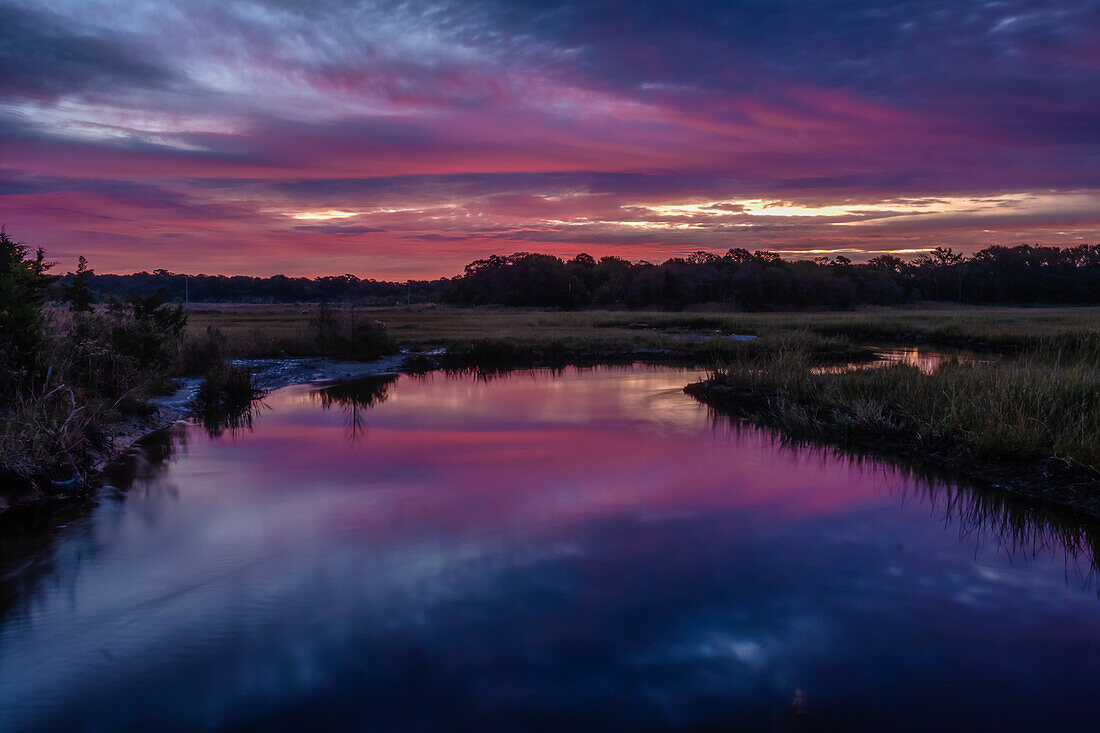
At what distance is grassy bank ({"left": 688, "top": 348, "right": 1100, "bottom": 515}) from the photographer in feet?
33.4

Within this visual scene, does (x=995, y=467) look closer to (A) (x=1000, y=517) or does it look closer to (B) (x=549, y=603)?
(A) (x=1000, y=517)

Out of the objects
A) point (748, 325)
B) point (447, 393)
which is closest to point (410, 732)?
point (447, 393)

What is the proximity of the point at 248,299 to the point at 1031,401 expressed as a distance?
141382mm

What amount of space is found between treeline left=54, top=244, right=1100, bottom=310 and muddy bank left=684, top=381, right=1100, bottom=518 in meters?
85.1

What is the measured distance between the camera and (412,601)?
24.0ft

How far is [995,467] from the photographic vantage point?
1103 centimetres

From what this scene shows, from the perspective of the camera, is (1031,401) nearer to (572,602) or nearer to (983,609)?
(983,609)

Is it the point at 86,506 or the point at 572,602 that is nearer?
the point at 572,602

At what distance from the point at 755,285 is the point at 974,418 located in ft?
302

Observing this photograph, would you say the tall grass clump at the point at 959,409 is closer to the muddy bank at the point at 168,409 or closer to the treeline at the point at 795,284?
the muddy bank at the point at 168,409

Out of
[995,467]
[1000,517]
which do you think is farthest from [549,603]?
[995,467]

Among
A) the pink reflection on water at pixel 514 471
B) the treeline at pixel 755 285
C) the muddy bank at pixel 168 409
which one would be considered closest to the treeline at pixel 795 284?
the treeline at pixel 755 285

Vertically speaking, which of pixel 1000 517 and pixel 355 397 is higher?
pixel 355 397

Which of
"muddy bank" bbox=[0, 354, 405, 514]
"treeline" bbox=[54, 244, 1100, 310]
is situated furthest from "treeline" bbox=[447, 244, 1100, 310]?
"muddy bank" bbox=[0, 354, 405, 514]
